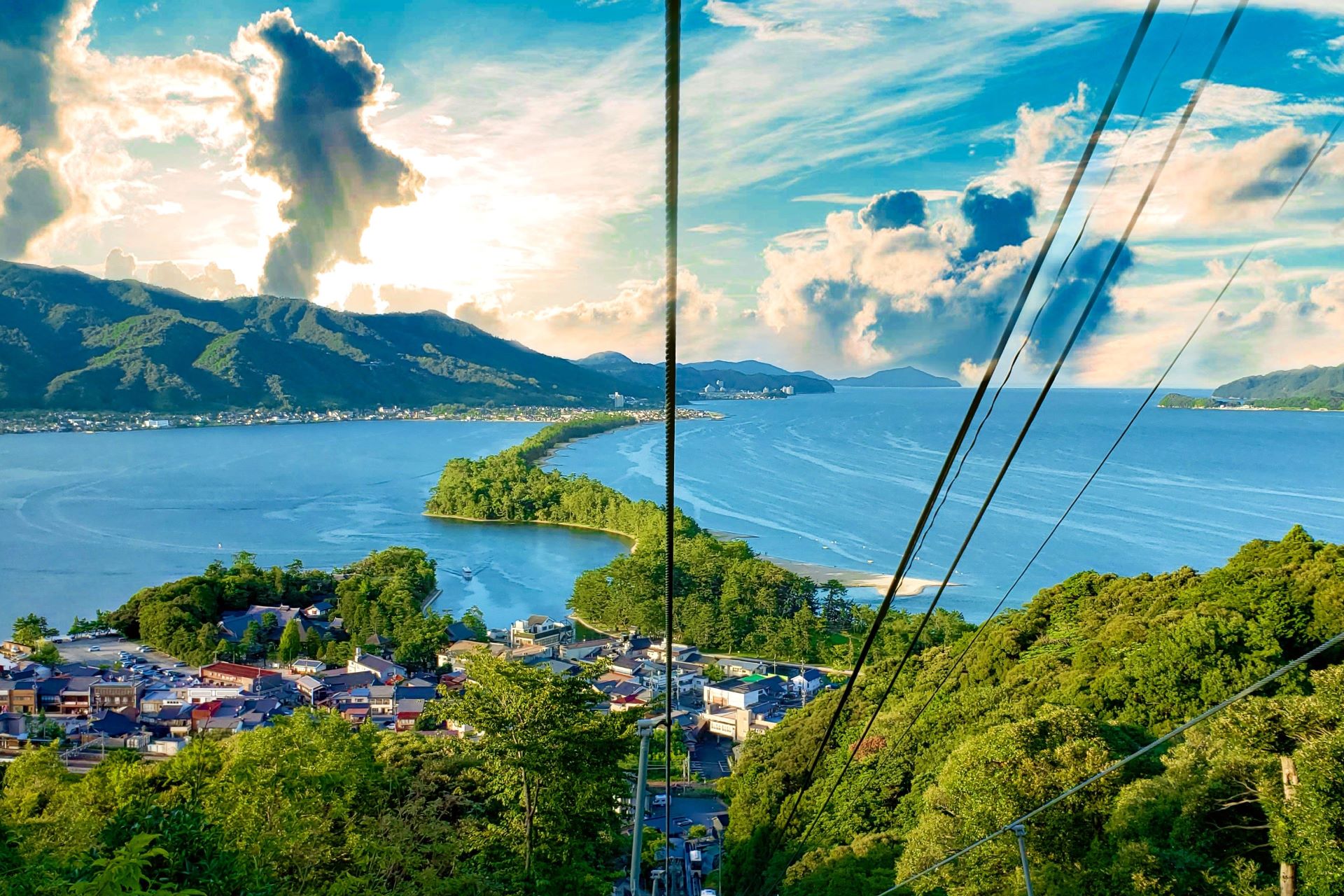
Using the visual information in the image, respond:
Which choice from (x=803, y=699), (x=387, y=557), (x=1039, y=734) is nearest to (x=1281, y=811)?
(x=1039, y=734)

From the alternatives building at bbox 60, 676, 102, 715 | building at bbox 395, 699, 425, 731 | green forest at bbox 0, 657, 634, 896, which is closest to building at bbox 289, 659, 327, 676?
building at bbox 60, 676, 102, 715

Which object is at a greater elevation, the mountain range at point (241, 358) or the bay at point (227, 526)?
the mountain range at point (241, 358)

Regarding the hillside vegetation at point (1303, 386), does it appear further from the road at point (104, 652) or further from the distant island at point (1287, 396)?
the road at point (104, 652)

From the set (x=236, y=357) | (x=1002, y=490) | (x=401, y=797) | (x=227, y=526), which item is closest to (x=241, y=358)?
(x=236, y=357)

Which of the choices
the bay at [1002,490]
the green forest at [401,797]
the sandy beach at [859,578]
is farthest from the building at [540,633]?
the green forest at [401,797]

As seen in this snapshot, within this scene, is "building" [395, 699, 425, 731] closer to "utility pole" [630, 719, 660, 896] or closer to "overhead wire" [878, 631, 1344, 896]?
"overhead wire" [878, 631, 1344, 896]

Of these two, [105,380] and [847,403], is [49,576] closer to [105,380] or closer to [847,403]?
[105,380]

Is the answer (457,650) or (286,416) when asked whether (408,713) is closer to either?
(457,650)
